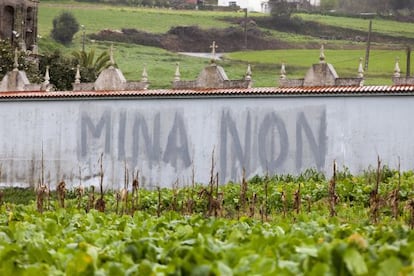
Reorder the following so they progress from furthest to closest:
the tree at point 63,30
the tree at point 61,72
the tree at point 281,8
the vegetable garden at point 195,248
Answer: the tree at point 281,8, the tree at point 63,30, the tree at point 61,72, the vegetable garden at point 195,248

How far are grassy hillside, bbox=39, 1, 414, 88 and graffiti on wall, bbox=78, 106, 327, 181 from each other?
37.5 meters

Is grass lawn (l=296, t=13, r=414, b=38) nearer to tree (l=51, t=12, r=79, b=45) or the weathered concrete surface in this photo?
tree (l=51, t=12, r=79, b=45)

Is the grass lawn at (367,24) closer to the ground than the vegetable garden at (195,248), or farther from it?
farther from it

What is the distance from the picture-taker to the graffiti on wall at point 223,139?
89.4ft

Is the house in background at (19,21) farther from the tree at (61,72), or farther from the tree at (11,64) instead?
the tree at (11,64)

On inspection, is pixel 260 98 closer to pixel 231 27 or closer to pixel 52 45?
pixel 52 45

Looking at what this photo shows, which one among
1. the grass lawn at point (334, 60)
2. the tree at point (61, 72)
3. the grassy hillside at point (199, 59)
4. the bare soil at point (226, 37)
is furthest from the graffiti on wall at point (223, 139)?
the bare soil at point (226, 37)

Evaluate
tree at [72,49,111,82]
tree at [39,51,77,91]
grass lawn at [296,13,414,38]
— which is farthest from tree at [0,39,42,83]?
grass lawn at [296,13,414,38]

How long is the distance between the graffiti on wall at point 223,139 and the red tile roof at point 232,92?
1.62ft

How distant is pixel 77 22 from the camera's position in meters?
103

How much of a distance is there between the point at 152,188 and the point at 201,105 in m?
2.82

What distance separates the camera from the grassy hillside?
3049 inches

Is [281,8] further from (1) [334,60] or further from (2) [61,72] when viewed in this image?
(2) [61,72]

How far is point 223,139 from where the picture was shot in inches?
→ 1117
